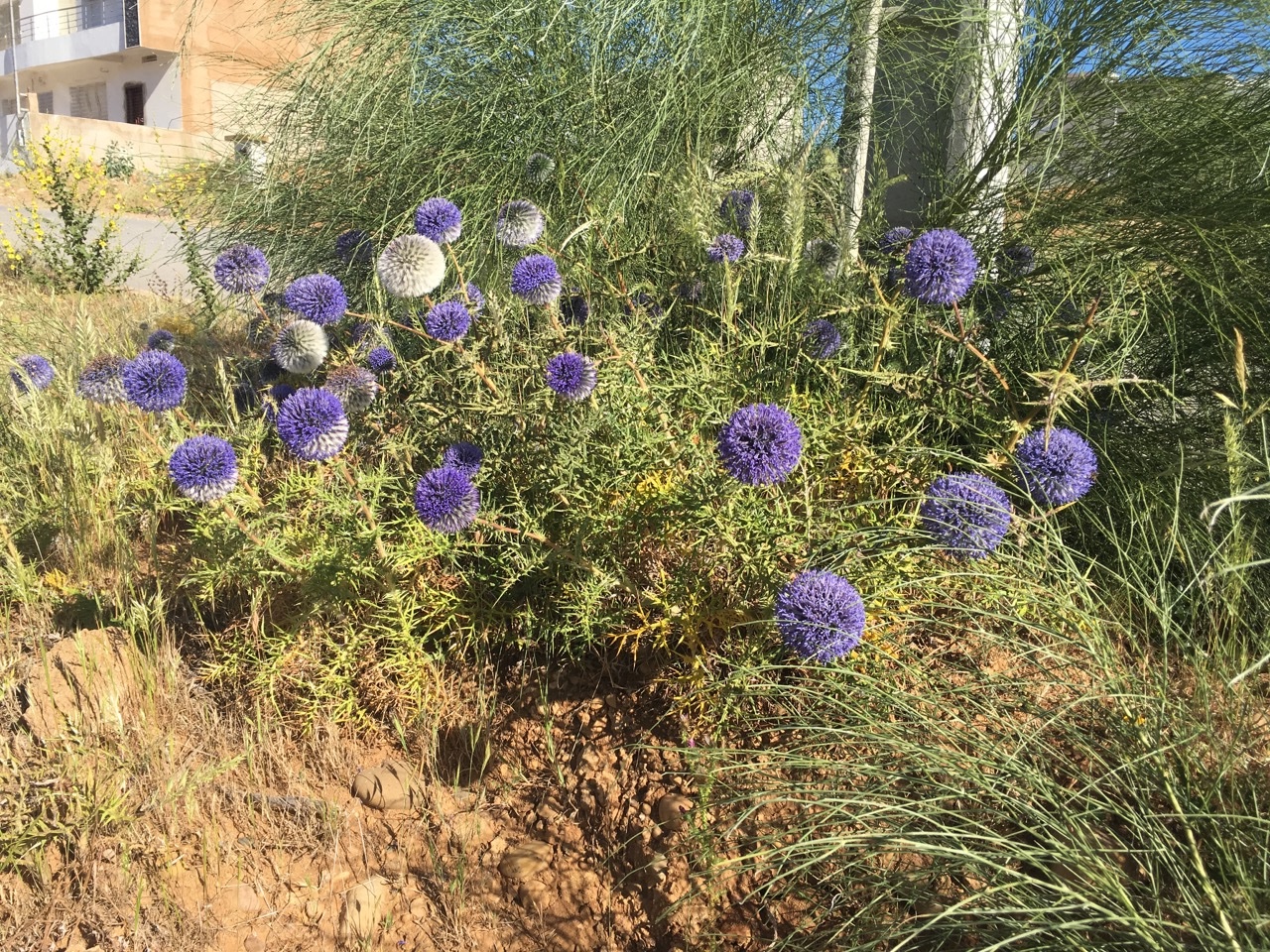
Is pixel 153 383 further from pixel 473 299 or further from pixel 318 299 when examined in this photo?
pixel 473 299

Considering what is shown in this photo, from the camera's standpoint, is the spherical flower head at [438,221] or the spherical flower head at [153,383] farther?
the spherical flower head at [438,221]

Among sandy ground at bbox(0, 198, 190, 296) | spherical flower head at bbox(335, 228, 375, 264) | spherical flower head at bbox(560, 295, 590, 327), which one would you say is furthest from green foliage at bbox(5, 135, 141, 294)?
spherical flower head at bbox(560, 295, 590, 327)

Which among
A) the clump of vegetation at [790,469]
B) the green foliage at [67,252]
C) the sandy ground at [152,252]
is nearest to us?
the clump of vegetation at [790,469]

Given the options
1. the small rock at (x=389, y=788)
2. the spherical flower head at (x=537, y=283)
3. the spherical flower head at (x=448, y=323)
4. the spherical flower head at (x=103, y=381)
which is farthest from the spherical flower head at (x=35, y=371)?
the small rock at (x=389, y=788)

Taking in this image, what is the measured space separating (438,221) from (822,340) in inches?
44.0

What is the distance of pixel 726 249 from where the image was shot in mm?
2268

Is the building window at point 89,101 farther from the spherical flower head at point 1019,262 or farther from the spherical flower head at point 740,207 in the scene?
the spherical flower head at point 1019,262

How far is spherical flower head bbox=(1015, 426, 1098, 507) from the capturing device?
162cm

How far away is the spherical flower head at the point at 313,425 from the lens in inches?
75.0

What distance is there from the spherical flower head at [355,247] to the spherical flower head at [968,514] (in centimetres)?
228

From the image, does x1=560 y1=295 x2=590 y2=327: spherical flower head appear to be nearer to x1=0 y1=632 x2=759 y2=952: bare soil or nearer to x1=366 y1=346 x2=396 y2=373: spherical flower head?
x1=366 y1=346 x2=396 y2=373: spherical flower head

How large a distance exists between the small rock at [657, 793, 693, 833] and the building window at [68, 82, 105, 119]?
3381cm

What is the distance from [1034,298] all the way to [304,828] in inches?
91.8

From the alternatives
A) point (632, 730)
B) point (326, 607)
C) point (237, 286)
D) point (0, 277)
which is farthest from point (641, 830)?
point (0, 277)
